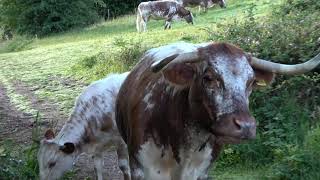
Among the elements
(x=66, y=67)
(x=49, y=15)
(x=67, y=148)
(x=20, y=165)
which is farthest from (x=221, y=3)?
(x=20, y=165)

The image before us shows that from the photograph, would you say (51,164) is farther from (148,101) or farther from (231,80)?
(231,80)

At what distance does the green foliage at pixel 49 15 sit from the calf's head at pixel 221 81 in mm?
37135

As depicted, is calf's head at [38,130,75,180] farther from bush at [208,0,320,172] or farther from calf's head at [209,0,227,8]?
calf's head at [209,0,227,8]

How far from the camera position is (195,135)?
522 centimetres

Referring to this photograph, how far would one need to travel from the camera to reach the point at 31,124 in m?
11.9

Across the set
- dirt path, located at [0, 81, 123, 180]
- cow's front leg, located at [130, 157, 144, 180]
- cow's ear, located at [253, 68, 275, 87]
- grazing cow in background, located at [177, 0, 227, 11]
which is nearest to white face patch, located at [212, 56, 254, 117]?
cow's ear, located at [253, 68, 275, 87]

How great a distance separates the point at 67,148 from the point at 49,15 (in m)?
35.2

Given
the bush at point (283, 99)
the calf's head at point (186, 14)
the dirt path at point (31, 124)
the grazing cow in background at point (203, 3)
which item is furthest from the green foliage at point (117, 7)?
the bush at point (283, 99)

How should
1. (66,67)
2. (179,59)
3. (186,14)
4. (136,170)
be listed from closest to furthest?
(179,59) → (136,170) → (66,67) → (186,14)

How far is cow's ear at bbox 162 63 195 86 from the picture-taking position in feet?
15.9

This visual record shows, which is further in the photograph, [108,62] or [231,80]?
[108,62]

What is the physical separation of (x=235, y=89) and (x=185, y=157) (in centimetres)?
114

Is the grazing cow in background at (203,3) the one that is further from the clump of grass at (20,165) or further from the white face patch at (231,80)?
the white face patch at (231,80)

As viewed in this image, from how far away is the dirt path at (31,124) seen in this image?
30.3ft
